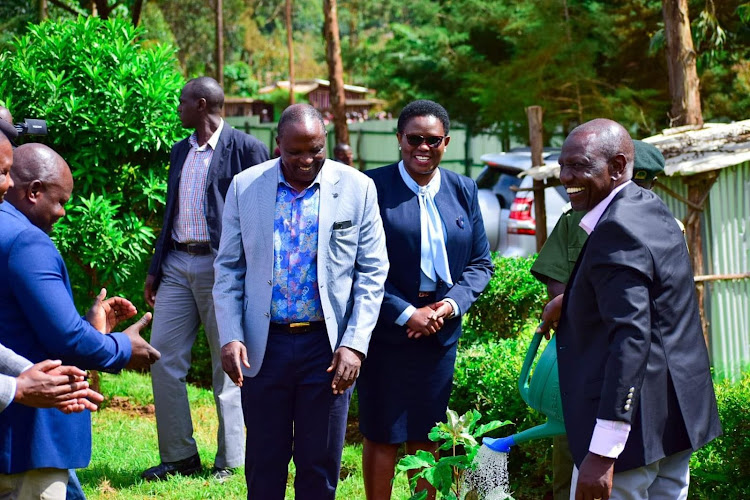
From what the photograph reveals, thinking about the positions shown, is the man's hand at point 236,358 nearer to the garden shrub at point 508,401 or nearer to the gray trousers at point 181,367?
the gray trousers at point 181,367

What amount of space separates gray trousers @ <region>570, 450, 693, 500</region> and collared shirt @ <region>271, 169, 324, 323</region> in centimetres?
145

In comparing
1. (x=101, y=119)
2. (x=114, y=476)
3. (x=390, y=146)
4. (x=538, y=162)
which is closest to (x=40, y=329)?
(x=114, y=476)

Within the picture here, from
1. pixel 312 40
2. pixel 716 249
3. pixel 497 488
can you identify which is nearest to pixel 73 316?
pixel 497 488

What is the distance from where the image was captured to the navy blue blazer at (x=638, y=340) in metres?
3.11

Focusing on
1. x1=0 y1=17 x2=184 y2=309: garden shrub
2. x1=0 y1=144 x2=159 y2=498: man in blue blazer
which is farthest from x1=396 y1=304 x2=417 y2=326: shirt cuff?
x1=0 y1=17 x2=184 y2=309: garden shrub

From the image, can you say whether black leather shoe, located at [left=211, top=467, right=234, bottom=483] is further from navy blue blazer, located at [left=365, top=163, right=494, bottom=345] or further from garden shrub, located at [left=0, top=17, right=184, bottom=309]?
garden shrub, located at [left=0, top=17, right=184, bottom=309]

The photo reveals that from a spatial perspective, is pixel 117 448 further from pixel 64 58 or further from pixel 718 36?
pixel 718 36

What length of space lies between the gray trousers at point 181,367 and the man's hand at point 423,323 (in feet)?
5.58

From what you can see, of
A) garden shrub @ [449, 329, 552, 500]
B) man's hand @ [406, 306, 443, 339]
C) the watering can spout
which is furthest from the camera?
garden shrub @ [449, 329, 552, 500]

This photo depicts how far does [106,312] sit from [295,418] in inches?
41.7

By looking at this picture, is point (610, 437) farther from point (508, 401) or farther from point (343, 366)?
point (508, 401)

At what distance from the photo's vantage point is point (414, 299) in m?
4.77

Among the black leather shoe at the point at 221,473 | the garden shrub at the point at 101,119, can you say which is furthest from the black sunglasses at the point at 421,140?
the garden shrub at the point at 101,119

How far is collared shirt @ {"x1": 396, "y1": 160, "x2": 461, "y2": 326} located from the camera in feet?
15.2
